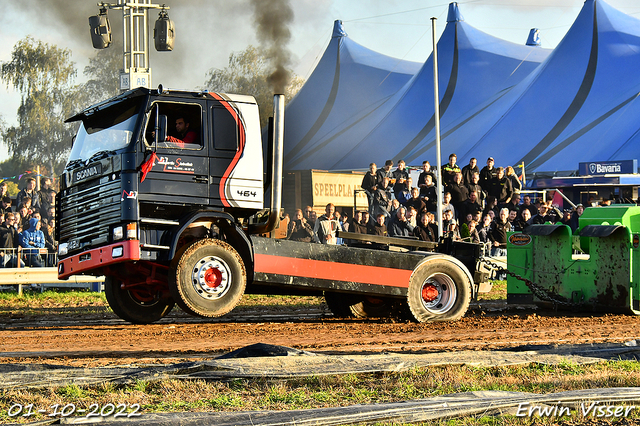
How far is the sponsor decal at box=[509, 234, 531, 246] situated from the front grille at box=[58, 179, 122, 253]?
6.00 metres

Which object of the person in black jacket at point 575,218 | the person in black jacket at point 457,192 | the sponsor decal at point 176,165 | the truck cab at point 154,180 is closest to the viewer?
the truck cab at point 154,180

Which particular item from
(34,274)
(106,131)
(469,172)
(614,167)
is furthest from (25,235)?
(614,167)

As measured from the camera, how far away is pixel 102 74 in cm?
5909

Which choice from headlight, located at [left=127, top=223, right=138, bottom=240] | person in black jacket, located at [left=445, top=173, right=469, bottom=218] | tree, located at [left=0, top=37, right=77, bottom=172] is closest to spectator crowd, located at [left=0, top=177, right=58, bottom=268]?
headlight, located at [left=127, top=223, right=138, bottom=240]

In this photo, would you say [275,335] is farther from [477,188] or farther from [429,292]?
[477,188]

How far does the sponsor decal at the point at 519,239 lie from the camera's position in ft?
38.5

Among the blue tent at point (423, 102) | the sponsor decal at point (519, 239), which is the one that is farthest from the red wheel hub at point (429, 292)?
the blue tent at point (423, 102)

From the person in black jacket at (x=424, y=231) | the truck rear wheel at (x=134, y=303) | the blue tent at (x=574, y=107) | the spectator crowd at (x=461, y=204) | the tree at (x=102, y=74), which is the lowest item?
the truck rear wheel at (x=134, y=303)

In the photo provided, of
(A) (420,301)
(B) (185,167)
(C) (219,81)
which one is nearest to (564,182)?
(A) (420,301)

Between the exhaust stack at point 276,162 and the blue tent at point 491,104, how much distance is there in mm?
17196

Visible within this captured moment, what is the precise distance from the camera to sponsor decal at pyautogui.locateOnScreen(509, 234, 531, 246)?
1173 centimetres

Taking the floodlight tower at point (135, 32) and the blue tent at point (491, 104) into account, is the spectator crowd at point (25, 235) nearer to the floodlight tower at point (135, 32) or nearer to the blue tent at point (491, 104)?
the floodlight tower at point (135, 32)

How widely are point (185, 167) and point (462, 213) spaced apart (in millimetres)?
10169

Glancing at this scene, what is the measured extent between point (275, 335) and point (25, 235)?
944cm
